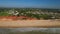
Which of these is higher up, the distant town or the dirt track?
the distant town

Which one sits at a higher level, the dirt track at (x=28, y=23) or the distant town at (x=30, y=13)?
the distant town at (x=30, y=13)

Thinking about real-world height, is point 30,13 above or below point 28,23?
above

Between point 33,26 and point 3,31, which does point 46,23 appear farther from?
point 3,31

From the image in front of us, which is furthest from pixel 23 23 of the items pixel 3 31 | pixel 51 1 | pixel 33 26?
pixel 51 1
